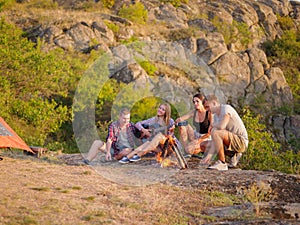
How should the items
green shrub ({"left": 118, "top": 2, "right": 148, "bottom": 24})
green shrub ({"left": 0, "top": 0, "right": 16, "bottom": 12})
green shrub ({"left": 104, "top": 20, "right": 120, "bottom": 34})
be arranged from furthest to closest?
green shrub ({"left": 118, "top": 2, "right": 148, "bottom": 24})
green shrub ({"left": 104, "top": 20, "right": 120, "bottom": 34})
green shrub ({"left": 0, "top": 0, "right": 16, "bottom": 12})

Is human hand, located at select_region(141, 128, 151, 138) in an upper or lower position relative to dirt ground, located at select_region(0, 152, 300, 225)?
upper

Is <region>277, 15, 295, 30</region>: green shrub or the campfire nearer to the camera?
the campfire

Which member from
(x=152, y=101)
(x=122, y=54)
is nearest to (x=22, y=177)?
(x=152, y=101)

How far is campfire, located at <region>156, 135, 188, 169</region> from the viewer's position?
6.95 m

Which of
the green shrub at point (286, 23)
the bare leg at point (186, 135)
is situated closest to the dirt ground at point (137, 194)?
the bare leg at point (186, 135)

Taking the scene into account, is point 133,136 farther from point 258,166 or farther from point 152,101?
point 152,101

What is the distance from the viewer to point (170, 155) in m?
7.16

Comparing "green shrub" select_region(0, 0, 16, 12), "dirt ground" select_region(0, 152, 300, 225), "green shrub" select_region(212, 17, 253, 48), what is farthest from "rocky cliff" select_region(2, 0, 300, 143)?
"dirt ground" select_region(0, 152, 300, 225)

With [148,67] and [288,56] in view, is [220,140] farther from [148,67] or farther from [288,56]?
[288,56]

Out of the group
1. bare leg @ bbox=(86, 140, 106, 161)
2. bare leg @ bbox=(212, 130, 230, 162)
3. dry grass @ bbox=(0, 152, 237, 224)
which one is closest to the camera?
dry grass @ bbox=(0, 152, 237, 224)

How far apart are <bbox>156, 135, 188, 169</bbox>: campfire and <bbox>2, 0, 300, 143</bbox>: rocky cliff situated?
1167 cm

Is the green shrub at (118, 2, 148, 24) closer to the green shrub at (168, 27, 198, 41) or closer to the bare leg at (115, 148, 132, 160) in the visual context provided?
the green shrub at (168, 27, 198, 41)

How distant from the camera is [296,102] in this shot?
29.0 m

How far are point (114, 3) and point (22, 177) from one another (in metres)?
28.1
